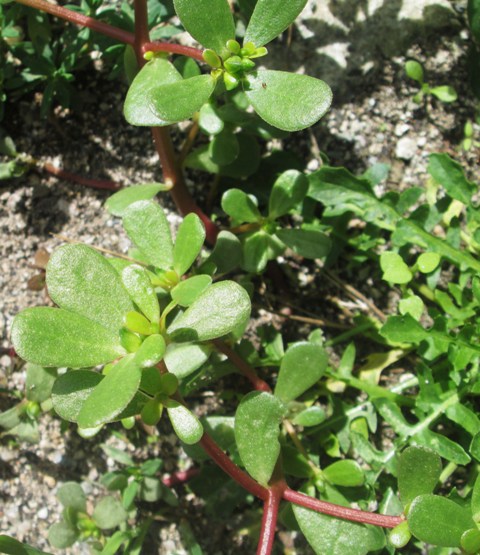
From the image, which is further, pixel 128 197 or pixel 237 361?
pixel 128 197

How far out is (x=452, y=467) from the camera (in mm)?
1914

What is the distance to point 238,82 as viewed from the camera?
1425 millimetres

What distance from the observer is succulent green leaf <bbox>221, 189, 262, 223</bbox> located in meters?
1.77

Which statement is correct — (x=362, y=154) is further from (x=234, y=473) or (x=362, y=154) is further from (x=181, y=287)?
(x=234, y=473)

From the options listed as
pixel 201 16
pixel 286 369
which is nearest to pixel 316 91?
pixel 201 16

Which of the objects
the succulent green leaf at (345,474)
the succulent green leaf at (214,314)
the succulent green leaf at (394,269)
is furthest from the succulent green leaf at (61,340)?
the succulent green leaf at (394,269)

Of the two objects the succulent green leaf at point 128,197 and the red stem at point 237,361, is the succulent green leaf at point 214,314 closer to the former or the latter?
the red stem at point 237,361

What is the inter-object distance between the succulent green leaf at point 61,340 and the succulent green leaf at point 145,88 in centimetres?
43

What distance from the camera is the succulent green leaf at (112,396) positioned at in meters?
1.14

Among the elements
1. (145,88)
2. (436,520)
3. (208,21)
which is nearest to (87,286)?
(145,88)

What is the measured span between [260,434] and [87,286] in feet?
1.61

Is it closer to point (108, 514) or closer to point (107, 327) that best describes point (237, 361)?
point (107, 327)

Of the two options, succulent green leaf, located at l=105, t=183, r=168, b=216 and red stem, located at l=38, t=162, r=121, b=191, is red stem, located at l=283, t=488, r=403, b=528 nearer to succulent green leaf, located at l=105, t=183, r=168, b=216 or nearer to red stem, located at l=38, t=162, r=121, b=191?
succulent green leaf, located at l=105, t=183, r=168, b=216

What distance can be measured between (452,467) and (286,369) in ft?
1.89
